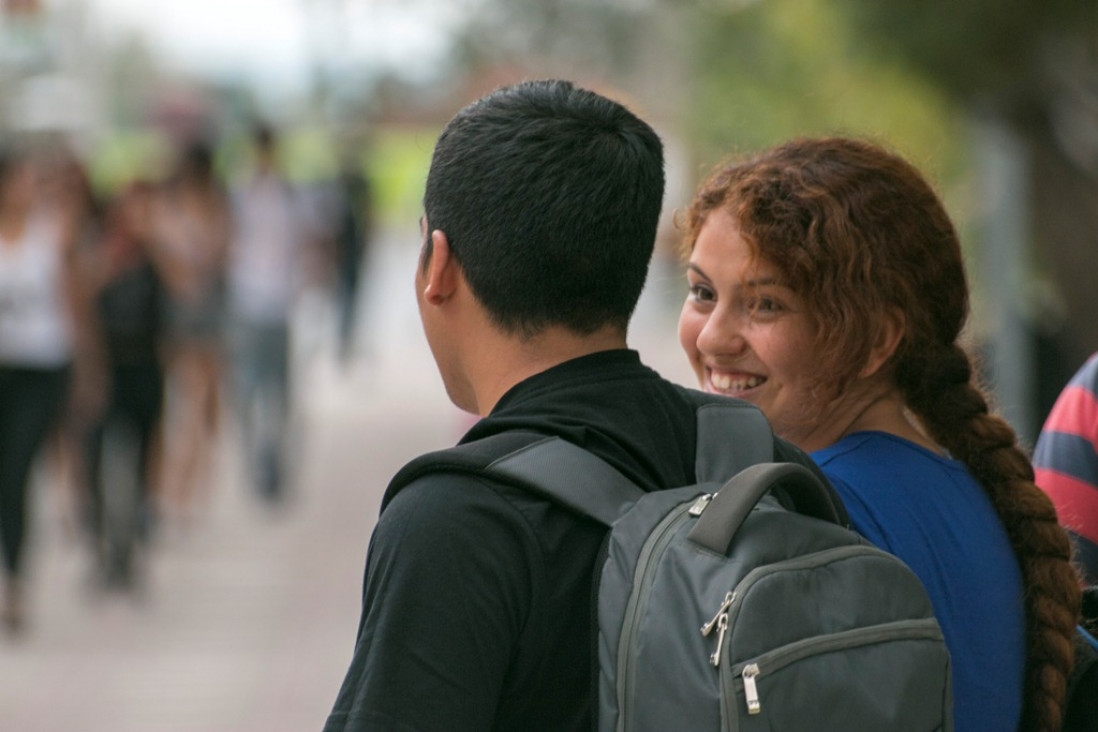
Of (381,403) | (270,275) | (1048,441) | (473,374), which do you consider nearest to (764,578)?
(473,374)

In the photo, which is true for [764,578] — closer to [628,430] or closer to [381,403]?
[628,430]

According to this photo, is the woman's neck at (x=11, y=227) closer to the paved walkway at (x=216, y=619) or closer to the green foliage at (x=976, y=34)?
the paved walkway at (x=216, y=619)

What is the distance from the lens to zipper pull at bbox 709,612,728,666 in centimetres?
161

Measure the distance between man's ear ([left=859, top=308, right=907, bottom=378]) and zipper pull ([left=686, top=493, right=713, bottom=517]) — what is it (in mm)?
601

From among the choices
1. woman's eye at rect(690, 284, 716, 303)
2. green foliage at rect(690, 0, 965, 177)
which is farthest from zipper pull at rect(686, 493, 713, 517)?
green foliage at rect(690, 0, 965, 177)

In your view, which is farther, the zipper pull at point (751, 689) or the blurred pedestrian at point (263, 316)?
the blurred pedestrian at point (263, 316)

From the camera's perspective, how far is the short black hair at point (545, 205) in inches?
71.9

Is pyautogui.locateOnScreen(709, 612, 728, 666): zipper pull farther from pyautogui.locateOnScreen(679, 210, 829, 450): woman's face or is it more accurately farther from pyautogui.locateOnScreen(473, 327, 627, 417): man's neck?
pyautogui.locateOnScreen(679, 210, 829, 450): woman's face

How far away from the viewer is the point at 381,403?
52.4ft

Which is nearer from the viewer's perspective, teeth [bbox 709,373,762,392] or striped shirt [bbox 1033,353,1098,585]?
teeth [bbox 709,373,762,392]

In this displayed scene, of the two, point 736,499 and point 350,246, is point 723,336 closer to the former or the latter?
point 736,499

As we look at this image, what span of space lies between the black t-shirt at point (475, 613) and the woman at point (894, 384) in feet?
1.69

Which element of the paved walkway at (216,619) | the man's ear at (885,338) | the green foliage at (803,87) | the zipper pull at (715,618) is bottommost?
the paved walkway at (216,619)

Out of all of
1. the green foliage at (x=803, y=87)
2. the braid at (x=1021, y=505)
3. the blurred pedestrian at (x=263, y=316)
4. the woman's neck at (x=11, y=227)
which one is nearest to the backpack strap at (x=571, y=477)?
the braid at (x=1021, y=505)
